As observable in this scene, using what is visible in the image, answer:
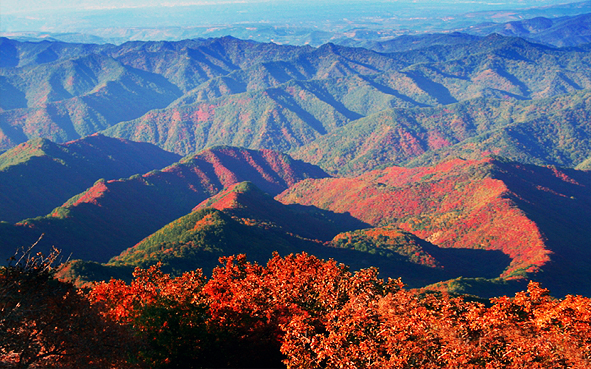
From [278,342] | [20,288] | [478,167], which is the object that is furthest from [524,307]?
[478,167]

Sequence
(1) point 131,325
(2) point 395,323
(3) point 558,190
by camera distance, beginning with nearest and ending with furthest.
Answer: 1. (2) point 395,323
2. (1) point 131,325
3. (3) point 558,190

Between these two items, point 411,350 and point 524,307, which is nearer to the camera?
point 411,350

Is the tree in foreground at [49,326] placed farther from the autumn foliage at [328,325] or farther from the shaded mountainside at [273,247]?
the shaded mountainside at [273,247]

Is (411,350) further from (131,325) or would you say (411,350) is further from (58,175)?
(58,175)

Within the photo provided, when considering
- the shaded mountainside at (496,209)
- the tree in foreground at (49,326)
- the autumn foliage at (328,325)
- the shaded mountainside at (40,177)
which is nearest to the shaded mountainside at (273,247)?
the shaded mountainside at (496,209)

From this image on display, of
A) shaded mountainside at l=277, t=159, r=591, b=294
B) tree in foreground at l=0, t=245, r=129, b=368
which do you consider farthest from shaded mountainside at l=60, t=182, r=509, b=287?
tree in foreground at l=0, t=245, r=129, b=368

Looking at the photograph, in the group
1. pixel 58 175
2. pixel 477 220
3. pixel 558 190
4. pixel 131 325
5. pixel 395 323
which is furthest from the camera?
pixel 58 175

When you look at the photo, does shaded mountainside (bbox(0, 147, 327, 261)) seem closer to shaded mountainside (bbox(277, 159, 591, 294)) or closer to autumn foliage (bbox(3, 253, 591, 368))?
shaded mountainside (bbox(277, 159, 591, 294))

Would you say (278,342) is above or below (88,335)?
below
